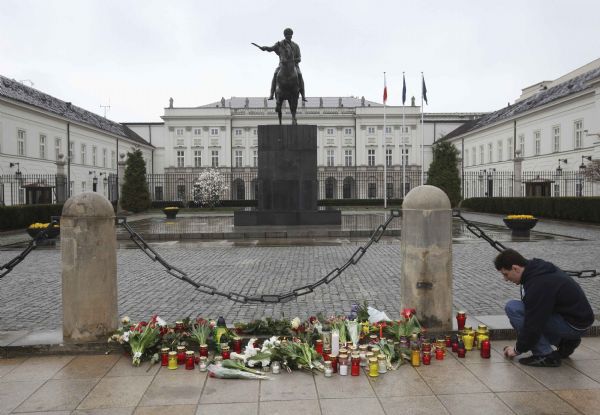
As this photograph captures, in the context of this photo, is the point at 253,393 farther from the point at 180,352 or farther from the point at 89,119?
the point at 89,119

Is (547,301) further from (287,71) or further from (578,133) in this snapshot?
(578,133)

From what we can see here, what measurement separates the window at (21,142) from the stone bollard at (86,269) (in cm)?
4010

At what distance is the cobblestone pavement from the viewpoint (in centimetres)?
673

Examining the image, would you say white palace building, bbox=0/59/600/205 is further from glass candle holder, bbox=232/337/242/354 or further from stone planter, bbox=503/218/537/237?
glass candle holder, bbox=232/337/242/354

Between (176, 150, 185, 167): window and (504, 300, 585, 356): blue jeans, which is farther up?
(176, 150, 185, 167): window

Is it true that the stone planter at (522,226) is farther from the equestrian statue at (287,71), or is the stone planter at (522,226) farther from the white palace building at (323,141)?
the white palace building at (323,141)

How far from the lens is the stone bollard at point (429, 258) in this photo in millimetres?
5008

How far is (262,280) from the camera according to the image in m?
8.98

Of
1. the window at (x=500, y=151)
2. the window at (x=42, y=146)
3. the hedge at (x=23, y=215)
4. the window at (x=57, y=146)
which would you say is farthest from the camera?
the window at (x=500, y=151)

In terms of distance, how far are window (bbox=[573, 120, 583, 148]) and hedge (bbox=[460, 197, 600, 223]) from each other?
8859 mm

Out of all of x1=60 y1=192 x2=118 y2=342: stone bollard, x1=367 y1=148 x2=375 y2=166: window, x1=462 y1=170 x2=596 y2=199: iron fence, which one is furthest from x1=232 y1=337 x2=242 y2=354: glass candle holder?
x1=367 y1=148 x2=375 y2=166: window

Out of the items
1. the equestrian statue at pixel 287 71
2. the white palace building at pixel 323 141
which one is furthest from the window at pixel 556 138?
the equestrian statue at pixel 287 71

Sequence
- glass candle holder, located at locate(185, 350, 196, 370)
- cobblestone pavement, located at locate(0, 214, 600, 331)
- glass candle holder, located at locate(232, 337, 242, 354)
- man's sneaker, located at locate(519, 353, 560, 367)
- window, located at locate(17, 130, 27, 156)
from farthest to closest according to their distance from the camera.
Result: window, located at locate(17, 130, 27, 156)
cobblestone pavement, located at locate(0, 214, 600, 331)
glass candle holder, located at locate(232, 337, 242, 354)
glass candle holder, located at locate(185, 350, 196, 370)
man's sneaker, located at locate(519, 353, 560, 367)

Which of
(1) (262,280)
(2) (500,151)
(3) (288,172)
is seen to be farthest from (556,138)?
(1) (262,280)
